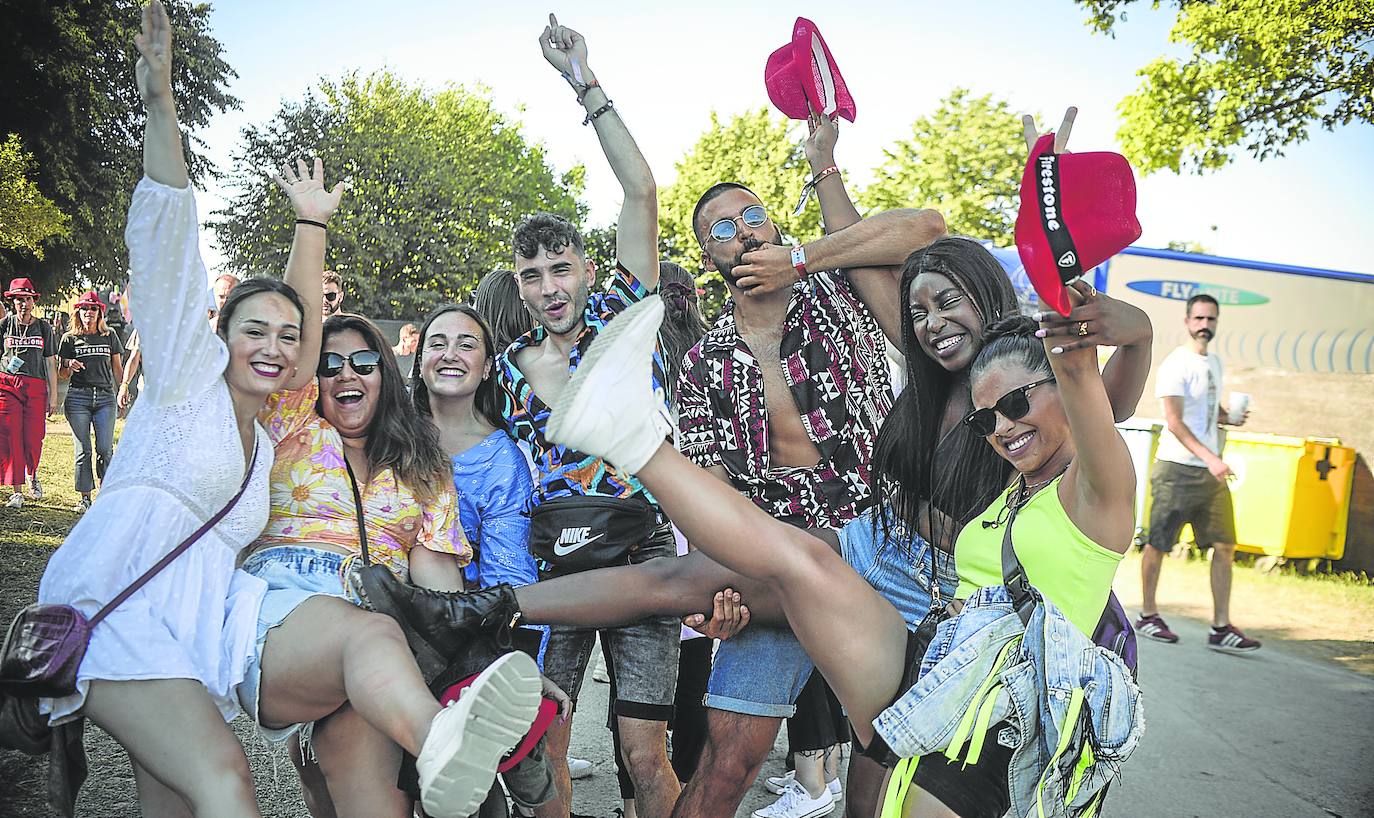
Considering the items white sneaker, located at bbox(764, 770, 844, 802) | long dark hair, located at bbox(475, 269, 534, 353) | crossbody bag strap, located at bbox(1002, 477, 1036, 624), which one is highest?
long dark hair, located at bbox(475, 269, 534, 353)

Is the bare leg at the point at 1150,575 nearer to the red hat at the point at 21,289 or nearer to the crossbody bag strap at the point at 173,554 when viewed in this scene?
the crossbody bag strap at the point at 173,554

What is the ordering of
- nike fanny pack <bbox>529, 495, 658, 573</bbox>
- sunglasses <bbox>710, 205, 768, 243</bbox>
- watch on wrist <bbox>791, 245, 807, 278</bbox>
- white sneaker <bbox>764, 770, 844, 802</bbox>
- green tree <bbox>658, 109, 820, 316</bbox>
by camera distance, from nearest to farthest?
nike fanny pack <bbox>529, 495, 658, 573</bbox> → watch on wrist <bbox>791, 245, 807, 278</bbox> → sunglasses <bbox>710, 205, 768, 243</bbox> → white sneaker <bbox>764, 770, 844, 802</bbox> → green tree <bbox>658, 109, 820, 316</bbox>

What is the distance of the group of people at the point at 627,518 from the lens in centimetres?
205

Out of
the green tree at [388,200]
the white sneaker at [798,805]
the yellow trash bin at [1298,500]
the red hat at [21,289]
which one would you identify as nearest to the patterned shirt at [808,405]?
the white sneaker at [798,805]

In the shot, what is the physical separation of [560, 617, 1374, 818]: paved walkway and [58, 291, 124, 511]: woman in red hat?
4612 mm

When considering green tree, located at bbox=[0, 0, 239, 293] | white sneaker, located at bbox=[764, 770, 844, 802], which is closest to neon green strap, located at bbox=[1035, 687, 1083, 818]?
white sneaker, located at bbox=[764, 770, 844, 802]

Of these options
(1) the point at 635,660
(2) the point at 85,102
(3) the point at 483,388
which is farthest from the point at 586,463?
(2) the point at 85,102

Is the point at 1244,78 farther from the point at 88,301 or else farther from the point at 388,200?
the point at 388,200

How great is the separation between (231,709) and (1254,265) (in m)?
10.5

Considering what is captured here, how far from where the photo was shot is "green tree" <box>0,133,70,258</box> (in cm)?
448

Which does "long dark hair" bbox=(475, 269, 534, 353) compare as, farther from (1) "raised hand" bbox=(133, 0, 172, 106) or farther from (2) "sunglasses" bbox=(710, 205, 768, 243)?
(1) "raised hand" bbox=(133, 0, 172, 106)

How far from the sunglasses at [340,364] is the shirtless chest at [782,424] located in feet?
4.02

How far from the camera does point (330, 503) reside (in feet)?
8.39

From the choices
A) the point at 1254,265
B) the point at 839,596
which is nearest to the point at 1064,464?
the point at 839,596
